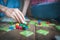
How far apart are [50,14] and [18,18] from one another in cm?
44

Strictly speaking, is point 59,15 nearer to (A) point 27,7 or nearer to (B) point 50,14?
(B) point 50,14

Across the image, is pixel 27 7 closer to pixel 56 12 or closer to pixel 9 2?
pixel 9 2

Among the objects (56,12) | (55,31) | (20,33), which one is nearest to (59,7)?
(56,12)

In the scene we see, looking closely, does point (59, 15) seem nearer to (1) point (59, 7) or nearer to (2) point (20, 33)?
(1) point (59, 7)

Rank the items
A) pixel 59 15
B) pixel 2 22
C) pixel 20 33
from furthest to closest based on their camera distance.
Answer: pixel 59 15
pixel 2 22
pixel 20 33

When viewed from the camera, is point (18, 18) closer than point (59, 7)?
Yes

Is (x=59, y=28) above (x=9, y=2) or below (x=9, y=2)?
below

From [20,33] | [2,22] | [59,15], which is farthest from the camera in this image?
[59,15]

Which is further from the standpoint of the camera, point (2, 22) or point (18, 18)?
point (2, 22)

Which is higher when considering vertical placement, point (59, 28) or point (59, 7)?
point (59, 7)

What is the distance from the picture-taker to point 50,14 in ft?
3.89

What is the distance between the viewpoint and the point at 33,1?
1.15 metres

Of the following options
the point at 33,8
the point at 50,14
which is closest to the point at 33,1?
the point at 33,8

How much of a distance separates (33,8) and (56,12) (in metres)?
0.22
